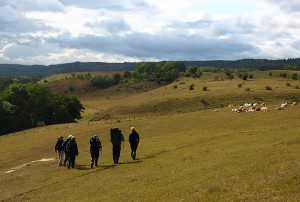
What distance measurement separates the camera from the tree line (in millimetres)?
106787

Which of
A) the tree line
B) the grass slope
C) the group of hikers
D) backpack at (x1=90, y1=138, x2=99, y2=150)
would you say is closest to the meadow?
the grass slope

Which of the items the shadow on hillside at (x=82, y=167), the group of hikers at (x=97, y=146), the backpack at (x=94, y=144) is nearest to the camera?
the backpack at (x=94, y=144)

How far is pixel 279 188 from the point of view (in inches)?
664

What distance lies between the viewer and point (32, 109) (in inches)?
4537

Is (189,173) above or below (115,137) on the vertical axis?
below

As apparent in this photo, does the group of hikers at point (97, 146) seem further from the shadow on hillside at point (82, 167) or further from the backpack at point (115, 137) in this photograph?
the shadow on hillside at point (82, 167)

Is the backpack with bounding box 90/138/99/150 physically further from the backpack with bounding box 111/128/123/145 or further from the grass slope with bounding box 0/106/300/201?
the grass slope with bounding box 0/106/300/201

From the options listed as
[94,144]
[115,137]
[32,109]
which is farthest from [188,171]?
[32,109]

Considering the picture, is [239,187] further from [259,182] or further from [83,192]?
[83,192]

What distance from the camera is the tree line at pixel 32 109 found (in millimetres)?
106787

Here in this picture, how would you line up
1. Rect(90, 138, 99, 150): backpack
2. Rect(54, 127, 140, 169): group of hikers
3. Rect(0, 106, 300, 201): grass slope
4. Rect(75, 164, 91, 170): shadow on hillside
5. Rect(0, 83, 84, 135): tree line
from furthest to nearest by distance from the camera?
Rect(0, 83, 84, 135): tree line
Rect(75, 164, 91, 170): shadow on hillside
Rect(54, 127, 140, 169): group of hikers
Rect(90, 138, 99, 150): backpack
Rect(0, 106, 300, 201): grass slope

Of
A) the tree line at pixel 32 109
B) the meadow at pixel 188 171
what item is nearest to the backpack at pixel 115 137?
the meadow at pixel 188 171

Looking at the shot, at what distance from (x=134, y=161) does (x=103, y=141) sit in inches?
787

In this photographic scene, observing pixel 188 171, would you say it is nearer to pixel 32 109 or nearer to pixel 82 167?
pixel 82 167
